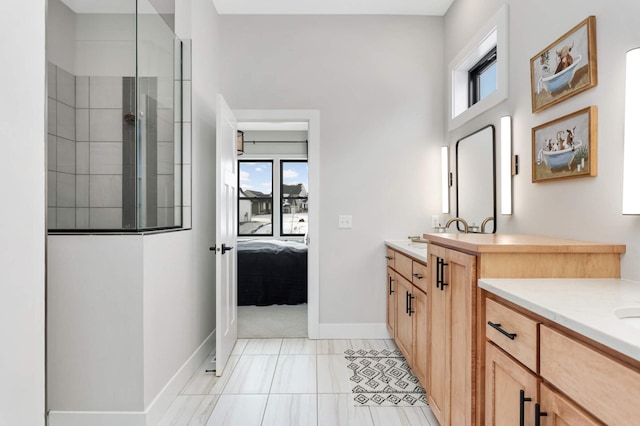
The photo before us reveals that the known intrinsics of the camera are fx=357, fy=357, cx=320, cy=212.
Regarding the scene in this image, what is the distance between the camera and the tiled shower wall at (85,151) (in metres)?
1.86

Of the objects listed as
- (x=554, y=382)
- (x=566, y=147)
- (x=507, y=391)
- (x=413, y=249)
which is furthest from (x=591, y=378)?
(x=413, y=249)

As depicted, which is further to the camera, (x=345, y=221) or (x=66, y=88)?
(x=345, y=221)

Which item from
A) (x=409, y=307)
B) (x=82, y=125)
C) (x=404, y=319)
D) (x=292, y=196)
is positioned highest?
(x=82, y=125)

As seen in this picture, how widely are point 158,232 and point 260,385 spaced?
1.23 metres

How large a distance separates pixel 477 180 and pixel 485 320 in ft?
5.13

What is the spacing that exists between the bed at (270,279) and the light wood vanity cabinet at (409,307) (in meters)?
1.10

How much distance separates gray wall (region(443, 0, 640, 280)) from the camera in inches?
55.2

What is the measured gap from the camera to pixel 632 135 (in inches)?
49.3

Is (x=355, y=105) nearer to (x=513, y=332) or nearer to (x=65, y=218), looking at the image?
(x=65, y=218)

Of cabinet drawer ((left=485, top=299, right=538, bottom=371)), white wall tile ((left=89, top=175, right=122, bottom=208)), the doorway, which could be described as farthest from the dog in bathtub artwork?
white wall tile ((left=89, top=175, right=122, bottom=208))

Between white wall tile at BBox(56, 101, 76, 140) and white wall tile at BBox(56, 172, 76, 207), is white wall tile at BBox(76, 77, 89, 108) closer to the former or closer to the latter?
white wall tile at BBox(56, 101, 76, 140)

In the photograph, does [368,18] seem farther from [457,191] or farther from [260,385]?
[260,385]

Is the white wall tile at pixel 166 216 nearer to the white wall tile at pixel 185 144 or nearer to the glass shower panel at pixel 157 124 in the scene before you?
the glass shower panel at pixel 157 124

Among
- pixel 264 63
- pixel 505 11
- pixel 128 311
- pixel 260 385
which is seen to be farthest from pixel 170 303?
pixel 505 11
